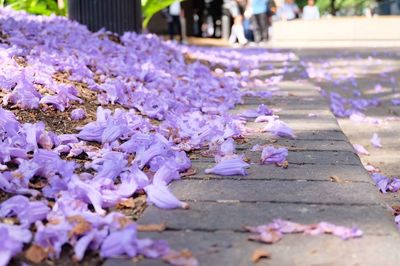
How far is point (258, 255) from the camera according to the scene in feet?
4.87

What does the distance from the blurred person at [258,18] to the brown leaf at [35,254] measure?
13.7 metres

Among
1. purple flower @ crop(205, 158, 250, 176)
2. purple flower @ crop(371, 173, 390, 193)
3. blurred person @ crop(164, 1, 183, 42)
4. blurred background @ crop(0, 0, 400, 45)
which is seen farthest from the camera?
blurred person @ crop(164, 1, 183, 42)

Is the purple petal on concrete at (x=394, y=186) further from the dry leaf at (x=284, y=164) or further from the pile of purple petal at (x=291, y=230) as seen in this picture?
the pile of purple petal at (x=291, y=230)

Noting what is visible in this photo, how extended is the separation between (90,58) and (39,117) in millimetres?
1576

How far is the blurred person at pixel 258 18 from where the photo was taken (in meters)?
14.8

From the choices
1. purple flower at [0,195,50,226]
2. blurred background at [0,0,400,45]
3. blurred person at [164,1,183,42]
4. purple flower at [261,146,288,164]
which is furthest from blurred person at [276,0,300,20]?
purple flower at [0,195,50,226]

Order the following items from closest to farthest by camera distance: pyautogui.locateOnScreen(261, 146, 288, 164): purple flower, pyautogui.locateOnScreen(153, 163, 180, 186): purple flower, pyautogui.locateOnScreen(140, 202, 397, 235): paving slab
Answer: pyautogui.locateOnScreen(140, 202, 397, 235): paving slab
pyautogui.locateOnScreen(153, 163, 180, 186): purple flower
pyautogui.locateOnScreen(261, 146, 288, 164): purple flower

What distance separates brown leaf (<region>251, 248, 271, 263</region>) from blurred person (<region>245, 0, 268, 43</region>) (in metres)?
13.7

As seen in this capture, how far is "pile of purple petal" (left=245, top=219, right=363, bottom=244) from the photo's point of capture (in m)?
1.61

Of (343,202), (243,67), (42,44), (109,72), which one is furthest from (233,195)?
(243,67)

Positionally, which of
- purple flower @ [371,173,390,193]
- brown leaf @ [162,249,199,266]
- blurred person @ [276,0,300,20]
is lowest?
purple flower @ [371,173,390,193]

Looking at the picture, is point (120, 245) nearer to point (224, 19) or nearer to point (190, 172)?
point (190, 172)

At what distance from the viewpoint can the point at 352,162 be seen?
250 cm

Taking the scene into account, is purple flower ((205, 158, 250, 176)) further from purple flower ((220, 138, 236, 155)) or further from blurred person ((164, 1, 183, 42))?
blurred person ((164, 1, 183, 42))
